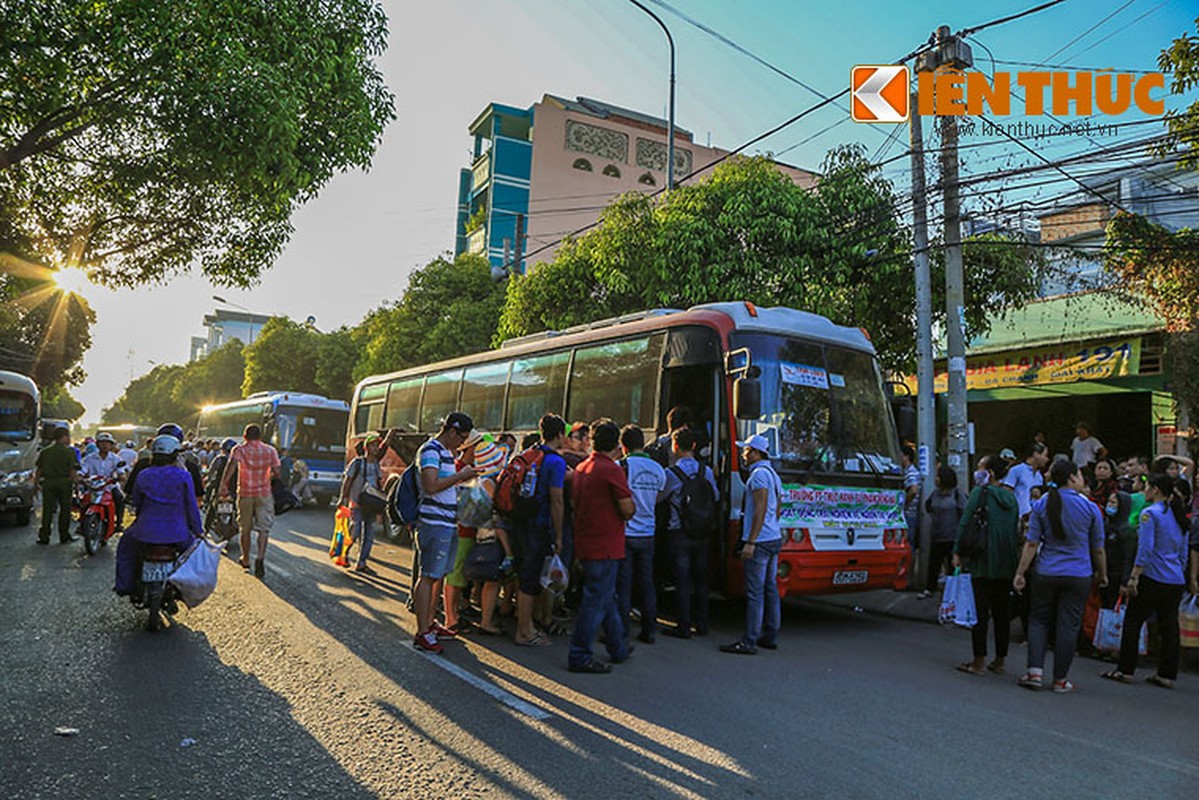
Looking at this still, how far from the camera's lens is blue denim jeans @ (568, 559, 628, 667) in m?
6.24

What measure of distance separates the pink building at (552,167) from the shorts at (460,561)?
34092mm

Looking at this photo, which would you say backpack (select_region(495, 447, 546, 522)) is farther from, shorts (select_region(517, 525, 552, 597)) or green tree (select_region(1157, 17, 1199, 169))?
green tree (select_region(1157, 17, 1199, 169))

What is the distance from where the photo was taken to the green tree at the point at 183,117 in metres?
8.40

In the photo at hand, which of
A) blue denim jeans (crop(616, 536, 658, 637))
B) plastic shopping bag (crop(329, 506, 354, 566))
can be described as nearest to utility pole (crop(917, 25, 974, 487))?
blue denim jeans (crop(616, 536, 658, 637))

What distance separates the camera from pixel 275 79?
912 centimetres

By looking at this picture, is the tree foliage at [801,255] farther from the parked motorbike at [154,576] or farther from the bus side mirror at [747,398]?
the parked motorbike at [154,576]

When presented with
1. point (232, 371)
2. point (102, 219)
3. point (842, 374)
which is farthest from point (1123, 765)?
point (232, 371)

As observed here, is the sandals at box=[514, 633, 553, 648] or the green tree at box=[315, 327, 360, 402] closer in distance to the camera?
the sandals at box=[514, 633, 553, 648]

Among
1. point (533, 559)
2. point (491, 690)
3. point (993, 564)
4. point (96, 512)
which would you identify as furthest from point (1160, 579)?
point (96, 512)

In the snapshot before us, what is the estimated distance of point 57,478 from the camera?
13.3 metres

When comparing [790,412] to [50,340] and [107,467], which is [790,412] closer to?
[107,467]

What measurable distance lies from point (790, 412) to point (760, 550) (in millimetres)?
1795

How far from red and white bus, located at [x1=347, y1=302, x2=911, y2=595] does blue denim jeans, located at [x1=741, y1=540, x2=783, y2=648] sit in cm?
57

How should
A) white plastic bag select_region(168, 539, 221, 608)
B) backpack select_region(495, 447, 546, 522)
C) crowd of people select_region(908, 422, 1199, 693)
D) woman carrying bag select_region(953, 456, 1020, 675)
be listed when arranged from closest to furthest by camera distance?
crowd of people select_region(908, 422, 1199, 693) < woman carrying bag select_region(953, 456, 1020, 675) < backpack select_region(495, 447, 546, 522) < white plastic bag select_region(168, 539, 221, 608)
